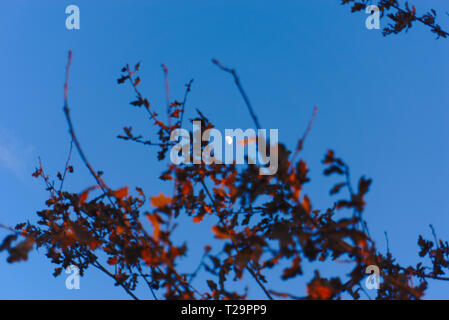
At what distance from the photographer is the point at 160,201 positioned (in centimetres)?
137

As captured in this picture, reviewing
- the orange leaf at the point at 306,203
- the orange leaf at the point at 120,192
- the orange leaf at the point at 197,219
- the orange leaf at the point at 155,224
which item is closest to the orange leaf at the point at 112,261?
the orange leaf at the point at 197,219

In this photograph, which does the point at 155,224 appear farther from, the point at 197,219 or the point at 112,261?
the point at 112,261

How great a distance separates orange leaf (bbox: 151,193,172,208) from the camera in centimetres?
136

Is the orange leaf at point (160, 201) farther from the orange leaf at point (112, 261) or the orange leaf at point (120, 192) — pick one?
the orange leaf at point (112, 261)

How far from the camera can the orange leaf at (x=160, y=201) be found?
1358mm

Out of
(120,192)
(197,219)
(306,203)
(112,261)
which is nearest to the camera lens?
(306,203)

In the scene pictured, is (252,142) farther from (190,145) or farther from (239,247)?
(190,145)

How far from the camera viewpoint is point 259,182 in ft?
4.92

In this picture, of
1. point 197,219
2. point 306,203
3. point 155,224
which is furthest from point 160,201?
point 197,219
